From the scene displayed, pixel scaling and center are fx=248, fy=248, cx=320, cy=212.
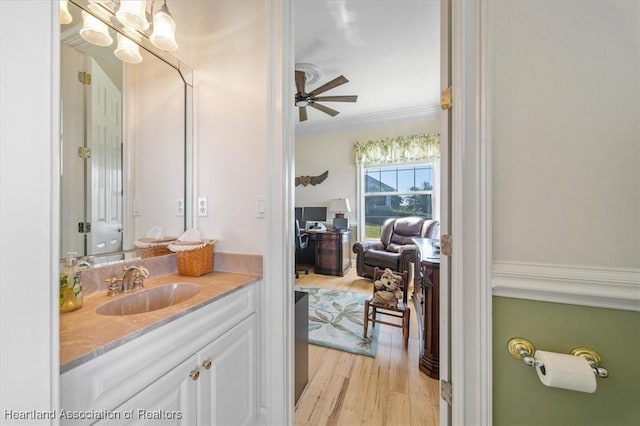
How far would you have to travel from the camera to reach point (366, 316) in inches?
86.0

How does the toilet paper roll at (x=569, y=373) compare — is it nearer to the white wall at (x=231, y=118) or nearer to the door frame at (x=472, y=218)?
the door frame at (x=472, y=218)

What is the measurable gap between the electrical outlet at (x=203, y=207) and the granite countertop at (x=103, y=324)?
19.3 inches

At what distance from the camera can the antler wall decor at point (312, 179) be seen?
16.8 ft

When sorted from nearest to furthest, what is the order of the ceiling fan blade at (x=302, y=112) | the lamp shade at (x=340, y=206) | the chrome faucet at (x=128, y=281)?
the chrome faucet at (x=128, y=281)
the ceiling fan blade at (x=302, y=112)
the lamp shade at (x=340, y=206)

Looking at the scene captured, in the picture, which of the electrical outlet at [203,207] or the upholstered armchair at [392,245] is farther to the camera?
the upholstered armchair at [392,245]

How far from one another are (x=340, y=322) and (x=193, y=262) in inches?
68.0

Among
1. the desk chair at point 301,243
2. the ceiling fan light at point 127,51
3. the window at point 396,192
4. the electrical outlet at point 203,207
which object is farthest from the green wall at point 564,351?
the window at point 396,192

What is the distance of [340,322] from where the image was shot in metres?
2.54

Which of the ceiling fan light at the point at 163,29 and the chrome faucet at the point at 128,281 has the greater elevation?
the ceiling fan light at the point at 163,29

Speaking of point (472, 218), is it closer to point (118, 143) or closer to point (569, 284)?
point (569, 284)

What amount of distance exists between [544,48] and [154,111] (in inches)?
72.7

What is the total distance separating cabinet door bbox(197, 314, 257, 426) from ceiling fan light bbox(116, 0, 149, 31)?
161cm

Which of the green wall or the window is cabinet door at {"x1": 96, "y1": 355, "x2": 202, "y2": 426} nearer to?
the green wall

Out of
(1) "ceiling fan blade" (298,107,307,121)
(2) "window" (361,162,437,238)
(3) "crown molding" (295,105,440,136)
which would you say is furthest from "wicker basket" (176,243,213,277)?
(3) "crown molding" (295,105,440,136)
